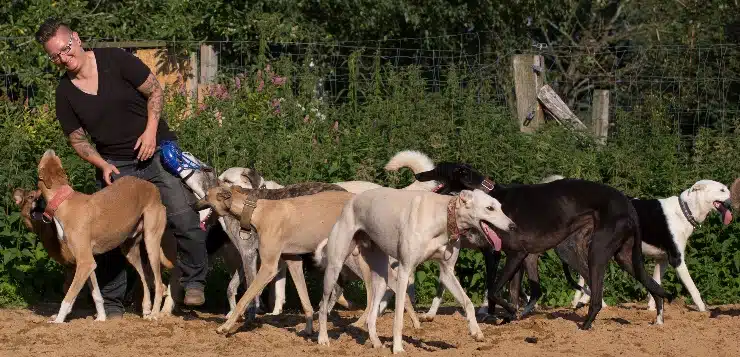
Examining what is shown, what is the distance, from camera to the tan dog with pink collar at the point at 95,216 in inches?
375

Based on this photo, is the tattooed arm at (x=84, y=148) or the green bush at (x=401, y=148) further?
the green bush at (x=401, y=148)

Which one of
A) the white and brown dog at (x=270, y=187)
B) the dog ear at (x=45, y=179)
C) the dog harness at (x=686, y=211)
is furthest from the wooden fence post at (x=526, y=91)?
the dog ear at (x=45, y=179)

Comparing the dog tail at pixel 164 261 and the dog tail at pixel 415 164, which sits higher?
the dog tail at pixel 415 164

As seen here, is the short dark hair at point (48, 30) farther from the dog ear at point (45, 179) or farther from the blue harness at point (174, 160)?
the blue harness at point (174, 160)

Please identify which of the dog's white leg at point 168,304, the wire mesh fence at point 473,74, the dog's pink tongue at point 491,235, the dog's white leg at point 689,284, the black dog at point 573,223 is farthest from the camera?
the wire mesh fence at point 473,74

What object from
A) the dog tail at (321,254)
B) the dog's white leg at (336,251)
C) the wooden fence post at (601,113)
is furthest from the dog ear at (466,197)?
the wooden fence post at (601,113)

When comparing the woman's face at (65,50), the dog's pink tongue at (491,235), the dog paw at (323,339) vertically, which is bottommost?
the dog paw at (323,339)

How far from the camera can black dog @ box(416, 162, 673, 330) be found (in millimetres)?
9859

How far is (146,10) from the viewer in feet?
53.9

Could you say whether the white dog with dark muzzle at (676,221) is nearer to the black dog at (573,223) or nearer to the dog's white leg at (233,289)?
the black dog at (573,223)

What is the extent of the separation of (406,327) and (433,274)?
2118 millimetres

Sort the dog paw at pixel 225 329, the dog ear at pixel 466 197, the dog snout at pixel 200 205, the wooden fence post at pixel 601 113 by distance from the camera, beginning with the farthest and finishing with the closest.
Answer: the wooden fence post at pixel 601 113 < the dog snout at pixel 200 205 < the dog paw at pixel 225 329 < the dog ear at pixel 466 197

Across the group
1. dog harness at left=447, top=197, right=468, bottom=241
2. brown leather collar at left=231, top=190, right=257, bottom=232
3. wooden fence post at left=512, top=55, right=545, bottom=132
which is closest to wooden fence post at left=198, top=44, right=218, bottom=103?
wooden fence post at left=512, top=55, right=545, bottom=132

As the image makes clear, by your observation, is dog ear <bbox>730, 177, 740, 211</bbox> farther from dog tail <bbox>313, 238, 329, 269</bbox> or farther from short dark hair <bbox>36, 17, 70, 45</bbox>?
short dark hair <bbox>36, 17, 70, 45</bbox>
